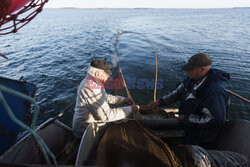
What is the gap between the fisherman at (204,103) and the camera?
8.52 feet

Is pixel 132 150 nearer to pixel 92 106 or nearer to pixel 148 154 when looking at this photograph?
pixel 148 154

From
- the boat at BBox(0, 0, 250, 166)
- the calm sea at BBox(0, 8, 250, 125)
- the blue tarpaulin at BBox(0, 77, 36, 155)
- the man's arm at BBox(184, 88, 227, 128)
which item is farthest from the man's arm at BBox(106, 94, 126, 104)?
the calm sea at BBox(0, 8, 250, 125)

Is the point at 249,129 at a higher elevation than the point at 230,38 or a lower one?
lower

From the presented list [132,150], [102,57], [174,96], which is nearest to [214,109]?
[174,96]

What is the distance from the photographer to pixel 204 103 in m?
2.75

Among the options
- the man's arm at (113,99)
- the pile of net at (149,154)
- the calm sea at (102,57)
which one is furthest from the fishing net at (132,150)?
the calm sea at (102,57)

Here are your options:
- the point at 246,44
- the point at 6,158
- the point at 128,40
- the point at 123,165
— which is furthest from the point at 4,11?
the point at 246,44

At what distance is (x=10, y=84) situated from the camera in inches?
121

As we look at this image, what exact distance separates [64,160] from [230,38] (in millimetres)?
24002

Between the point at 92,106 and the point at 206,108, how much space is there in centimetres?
221

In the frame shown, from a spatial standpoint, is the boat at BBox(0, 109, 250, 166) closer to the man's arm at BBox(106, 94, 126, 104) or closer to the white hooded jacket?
the white hooded jacket

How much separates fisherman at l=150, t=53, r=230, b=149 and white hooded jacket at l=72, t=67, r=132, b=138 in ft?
4.85

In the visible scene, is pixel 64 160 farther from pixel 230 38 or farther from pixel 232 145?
pixel 230 38

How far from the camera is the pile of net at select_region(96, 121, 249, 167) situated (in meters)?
1.87
